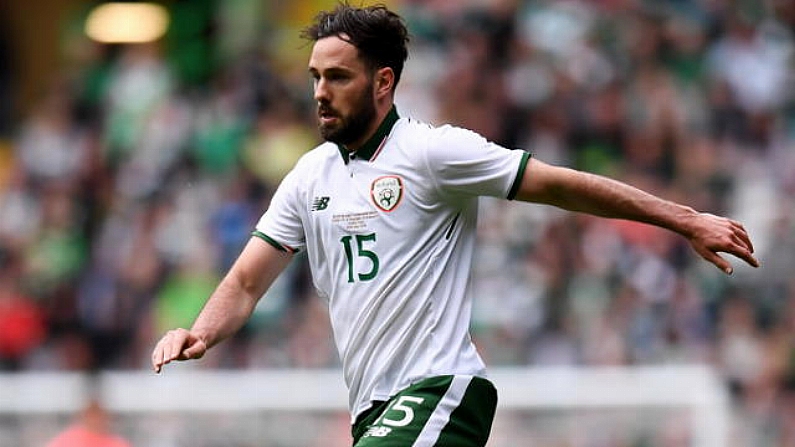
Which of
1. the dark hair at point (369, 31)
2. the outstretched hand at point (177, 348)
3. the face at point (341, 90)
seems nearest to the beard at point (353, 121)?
the face at point (341, 90)

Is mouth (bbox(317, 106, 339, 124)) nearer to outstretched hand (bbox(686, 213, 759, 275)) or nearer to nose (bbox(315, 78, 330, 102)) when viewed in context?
nose (bbox(315, 78, 330, 102))

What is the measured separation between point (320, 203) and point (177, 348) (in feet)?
2.46

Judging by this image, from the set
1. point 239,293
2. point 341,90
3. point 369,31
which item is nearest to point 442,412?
point 239,293

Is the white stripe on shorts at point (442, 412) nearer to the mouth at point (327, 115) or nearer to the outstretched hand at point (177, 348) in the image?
the outstretched hand at point (177, 348)

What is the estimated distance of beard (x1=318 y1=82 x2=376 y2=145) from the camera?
632 centimetres

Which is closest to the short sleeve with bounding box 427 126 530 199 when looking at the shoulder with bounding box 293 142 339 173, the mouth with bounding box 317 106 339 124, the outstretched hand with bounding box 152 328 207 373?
the mouth with bounding box 317 106 339 124

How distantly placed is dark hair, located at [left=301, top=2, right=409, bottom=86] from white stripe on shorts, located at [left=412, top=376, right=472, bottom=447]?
3.72 feet

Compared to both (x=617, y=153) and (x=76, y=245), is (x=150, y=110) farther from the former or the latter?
(x=617, y=153)

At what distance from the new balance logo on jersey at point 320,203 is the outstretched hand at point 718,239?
129 centimetres

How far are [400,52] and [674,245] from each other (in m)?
7.39

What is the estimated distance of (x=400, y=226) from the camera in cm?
629

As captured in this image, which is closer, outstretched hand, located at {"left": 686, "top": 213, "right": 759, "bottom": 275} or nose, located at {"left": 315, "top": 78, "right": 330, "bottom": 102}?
outstretched hand, located at {"left": 686, "top": 213, "right": 759, "bottom": 275}

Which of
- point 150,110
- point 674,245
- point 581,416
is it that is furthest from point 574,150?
point 150,110

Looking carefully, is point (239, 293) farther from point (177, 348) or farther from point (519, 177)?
point (519, 177)
